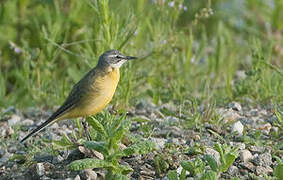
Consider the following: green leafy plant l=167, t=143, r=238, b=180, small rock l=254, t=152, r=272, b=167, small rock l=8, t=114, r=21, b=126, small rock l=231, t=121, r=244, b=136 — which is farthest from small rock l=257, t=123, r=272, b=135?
small rock l=8, t=114, r=21, b=126

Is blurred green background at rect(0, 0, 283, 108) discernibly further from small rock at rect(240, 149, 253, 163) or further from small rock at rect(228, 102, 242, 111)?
small rock at rect(240, 149, 253, 163)

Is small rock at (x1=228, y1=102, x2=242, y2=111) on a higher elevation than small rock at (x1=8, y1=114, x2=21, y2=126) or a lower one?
higher

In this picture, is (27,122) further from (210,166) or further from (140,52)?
(210,166)

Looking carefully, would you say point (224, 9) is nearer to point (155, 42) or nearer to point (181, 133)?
point (155, 42)

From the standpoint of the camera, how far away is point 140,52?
7.86 meters

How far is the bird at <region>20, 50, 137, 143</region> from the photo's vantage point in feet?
19.9

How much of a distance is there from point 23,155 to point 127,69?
6.10ft

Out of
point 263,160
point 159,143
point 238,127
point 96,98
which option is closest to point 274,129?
point 238,127

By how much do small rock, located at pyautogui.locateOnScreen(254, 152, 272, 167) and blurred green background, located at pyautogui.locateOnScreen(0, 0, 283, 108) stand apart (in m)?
1.10

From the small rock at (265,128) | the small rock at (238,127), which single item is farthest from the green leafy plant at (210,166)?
the small rock at (265,128)

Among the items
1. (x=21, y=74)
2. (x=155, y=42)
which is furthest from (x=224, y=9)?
(x=21, y=74)

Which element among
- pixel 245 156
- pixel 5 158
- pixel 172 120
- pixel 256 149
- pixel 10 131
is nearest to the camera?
pixel 245 156

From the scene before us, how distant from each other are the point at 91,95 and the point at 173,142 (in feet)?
3.37

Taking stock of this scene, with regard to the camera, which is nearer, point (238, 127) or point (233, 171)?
point (233, 171)
